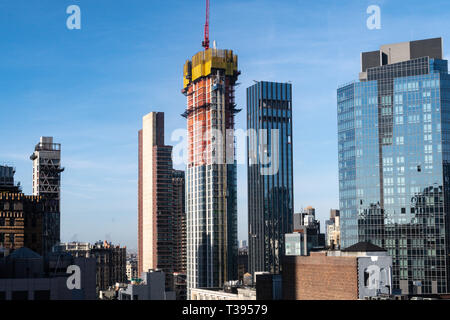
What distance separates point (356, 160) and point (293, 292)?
192 feet

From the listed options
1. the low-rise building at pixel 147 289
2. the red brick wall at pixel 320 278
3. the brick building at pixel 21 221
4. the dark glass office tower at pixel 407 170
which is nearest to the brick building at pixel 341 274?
the red brick wall at pixel 320 278

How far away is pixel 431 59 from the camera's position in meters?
194

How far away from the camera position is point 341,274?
137 meters

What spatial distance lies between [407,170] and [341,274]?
6581 cm

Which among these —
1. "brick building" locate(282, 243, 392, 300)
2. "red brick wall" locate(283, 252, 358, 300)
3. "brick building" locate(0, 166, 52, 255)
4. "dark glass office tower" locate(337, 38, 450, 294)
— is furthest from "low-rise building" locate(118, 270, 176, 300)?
"dark glass office tower" locate(337, 38, 450, 294)

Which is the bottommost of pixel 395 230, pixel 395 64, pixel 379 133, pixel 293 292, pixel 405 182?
pixel 293 292

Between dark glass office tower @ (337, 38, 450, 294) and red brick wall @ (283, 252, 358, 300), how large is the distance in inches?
1490

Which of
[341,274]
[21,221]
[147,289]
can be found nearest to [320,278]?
[341,274]

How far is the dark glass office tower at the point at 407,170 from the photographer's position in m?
183

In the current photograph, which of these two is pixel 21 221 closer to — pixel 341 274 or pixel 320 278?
pixel 320 278

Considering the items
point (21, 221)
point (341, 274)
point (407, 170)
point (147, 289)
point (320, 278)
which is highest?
point (407, 170)

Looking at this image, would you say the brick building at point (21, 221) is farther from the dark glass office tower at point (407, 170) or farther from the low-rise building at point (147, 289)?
the dark glass office tower at point (407, 170)
